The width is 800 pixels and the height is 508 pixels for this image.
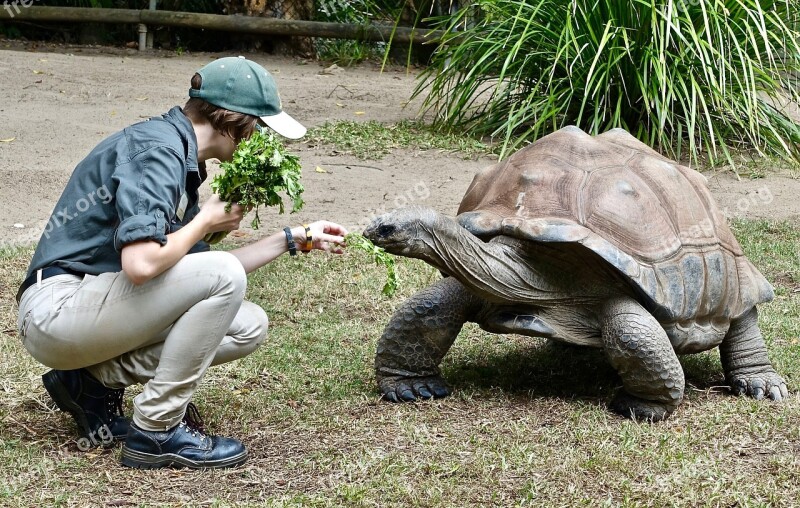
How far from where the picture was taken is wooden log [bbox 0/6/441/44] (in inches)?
458

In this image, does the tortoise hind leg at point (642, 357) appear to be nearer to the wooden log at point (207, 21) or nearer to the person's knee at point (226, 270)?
the person's knee at point (226, 270)

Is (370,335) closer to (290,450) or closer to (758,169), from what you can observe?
(290,450)

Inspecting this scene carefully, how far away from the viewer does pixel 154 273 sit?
2756 millimetres

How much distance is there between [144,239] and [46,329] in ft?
1.58

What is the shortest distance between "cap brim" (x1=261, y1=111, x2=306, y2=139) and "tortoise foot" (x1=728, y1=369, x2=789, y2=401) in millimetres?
2026

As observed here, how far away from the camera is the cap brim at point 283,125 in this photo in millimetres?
3076

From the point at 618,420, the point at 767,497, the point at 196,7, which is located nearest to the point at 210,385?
the point at 618,420

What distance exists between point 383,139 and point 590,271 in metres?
4.62

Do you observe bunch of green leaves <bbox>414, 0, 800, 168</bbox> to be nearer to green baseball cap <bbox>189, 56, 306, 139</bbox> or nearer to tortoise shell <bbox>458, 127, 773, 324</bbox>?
tortoise shell <bbox>458, 127, 773, 324</bbox>

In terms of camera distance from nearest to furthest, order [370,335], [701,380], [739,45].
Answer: [701,380]
[370,335]
[739,45]

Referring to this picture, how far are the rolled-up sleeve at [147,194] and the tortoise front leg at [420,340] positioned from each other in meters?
1.19

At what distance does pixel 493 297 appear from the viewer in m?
3.58

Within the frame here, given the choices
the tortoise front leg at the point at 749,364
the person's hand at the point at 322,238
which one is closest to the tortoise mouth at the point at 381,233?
the person's hand at the point at 322,238

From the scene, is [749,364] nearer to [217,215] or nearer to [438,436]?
[438,436]
